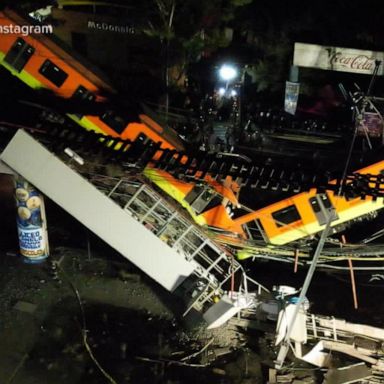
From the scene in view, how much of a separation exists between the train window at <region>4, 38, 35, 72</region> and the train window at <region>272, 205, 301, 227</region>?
6.22 meters

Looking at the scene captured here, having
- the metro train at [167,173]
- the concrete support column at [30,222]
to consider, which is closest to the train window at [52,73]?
the metro train at [167,173]

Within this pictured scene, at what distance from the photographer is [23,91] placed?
1159 centimetres

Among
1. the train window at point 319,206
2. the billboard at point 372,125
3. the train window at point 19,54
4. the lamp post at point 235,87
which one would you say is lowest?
the train window at point 319,206

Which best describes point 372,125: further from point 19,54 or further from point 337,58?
point 19,54

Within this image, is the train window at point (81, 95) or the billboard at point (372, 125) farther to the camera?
the billboard at point (372, 125)

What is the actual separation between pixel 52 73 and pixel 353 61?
8944mm

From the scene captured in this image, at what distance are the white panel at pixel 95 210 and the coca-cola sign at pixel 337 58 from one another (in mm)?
8910

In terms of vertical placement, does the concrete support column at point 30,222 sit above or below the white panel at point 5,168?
below

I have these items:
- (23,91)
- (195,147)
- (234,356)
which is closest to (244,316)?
(234,356)

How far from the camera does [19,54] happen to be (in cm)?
1048

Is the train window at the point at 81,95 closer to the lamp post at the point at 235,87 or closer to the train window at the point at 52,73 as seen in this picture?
the train window at the point at 52,73

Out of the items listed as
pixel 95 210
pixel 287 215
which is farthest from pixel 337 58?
pixel 95 210

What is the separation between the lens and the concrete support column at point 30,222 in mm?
9477

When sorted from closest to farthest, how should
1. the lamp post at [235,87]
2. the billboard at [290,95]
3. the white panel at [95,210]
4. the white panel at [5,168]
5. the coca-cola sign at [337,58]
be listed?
1. the white panel at [95,210]
2. the white panel at [5,168]
3. the lamp post at [235,87]
4. the coca-cola sign at [337,58]
5. the billboard at [290,95]
